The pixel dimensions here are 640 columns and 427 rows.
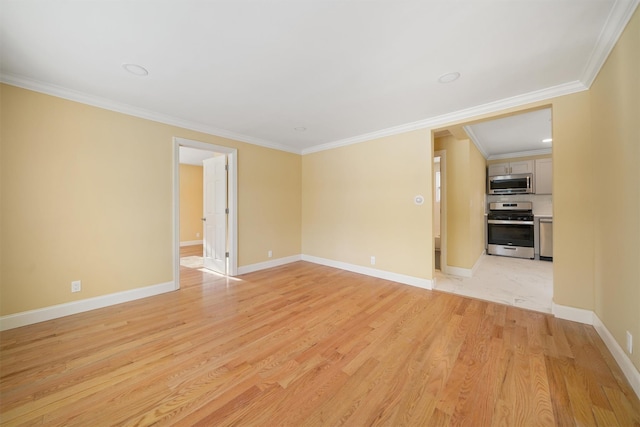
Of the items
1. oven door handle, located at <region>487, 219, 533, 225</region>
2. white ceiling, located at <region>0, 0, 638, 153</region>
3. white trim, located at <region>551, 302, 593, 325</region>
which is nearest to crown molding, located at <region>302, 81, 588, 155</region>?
white ceiling, located at <region>0, 0, 638, 153</region>

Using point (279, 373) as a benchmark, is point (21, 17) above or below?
above

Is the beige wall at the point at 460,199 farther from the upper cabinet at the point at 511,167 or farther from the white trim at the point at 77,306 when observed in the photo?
the white trim at the point at 77,306

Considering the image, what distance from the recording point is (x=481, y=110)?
300 cm

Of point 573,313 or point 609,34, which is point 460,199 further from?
point 609,34

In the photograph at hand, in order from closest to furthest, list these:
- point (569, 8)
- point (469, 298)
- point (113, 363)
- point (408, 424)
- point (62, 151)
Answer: point (408, 424)
point (569, 8)
point (113, 363)
point (62, 151)
point (469, 298)

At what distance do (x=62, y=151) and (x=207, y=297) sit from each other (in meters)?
2.40

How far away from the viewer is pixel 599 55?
6.47 ft

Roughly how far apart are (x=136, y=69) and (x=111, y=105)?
112 cm

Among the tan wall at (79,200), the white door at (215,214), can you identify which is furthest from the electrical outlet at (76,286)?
the white door at (215,214)

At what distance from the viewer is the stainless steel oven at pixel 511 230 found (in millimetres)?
5438

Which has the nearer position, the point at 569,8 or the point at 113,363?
the point at 569,8

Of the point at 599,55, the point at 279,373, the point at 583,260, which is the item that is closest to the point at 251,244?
the point at 279,373

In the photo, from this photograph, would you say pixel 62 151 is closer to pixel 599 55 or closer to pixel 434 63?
pixel 434 63

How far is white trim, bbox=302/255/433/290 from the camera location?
11.6 feet
